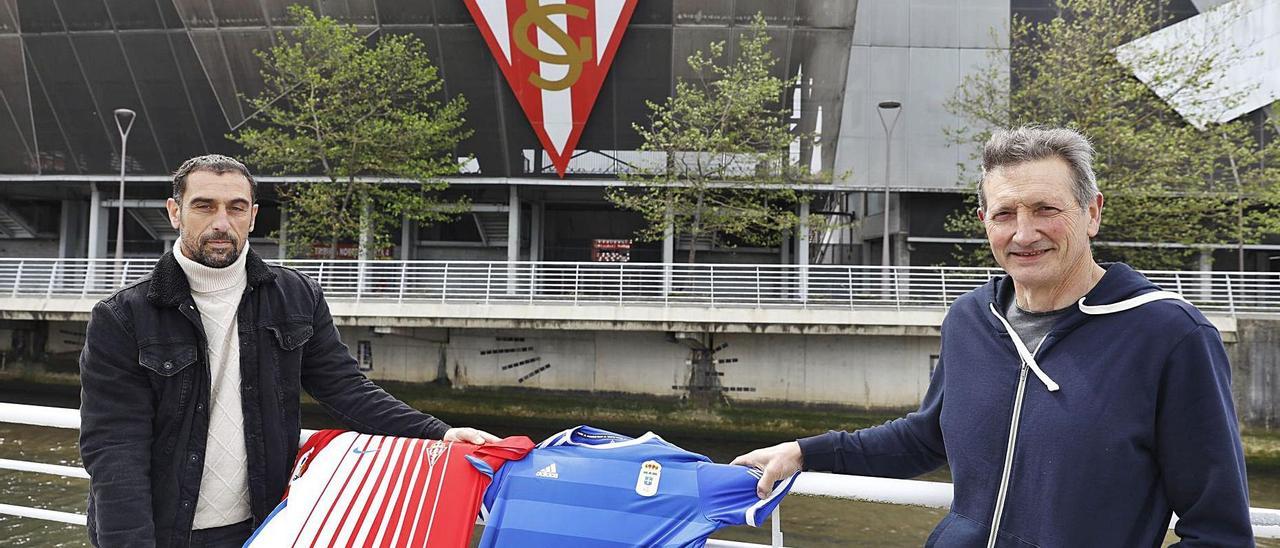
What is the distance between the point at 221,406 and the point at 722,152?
19.4 meters

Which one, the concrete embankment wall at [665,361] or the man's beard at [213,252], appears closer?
the man's beard at [213,252]

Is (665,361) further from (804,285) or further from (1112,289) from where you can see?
(1112,289)

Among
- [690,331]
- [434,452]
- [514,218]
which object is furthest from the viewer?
[514,218]

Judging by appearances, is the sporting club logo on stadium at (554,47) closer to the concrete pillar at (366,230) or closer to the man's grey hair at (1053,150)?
the concrete pillar at (366,230)

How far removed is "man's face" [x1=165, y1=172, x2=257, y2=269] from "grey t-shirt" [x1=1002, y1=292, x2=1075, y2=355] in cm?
217

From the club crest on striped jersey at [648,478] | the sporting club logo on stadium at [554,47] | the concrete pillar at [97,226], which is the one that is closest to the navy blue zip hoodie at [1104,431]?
the club crest on striped jersey at [648,478]

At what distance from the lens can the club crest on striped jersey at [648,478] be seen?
221cm

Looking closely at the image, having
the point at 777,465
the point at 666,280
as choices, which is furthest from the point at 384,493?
the point at 666,280

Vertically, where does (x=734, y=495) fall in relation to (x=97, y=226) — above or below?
below

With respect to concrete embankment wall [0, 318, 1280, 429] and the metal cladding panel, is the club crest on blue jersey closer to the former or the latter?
concrete embankment wall [0, 318, 1280, 429]

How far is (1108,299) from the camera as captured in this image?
1625 millimetres

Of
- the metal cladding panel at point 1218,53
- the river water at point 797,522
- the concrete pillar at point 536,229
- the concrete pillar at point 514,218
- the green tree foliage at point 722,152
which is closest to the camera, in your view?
the river water at point 797,522

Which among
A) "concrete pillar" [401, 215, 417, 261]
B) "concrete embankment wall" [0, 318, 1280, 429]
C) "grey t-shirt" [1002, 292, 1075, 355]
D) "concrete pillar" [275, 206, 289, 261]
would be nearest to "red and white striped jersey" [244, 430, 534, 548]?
"grey t-shirt" [1002, 292, 1075, 355]

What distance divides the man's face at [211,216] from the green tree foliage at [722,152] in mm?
18487
